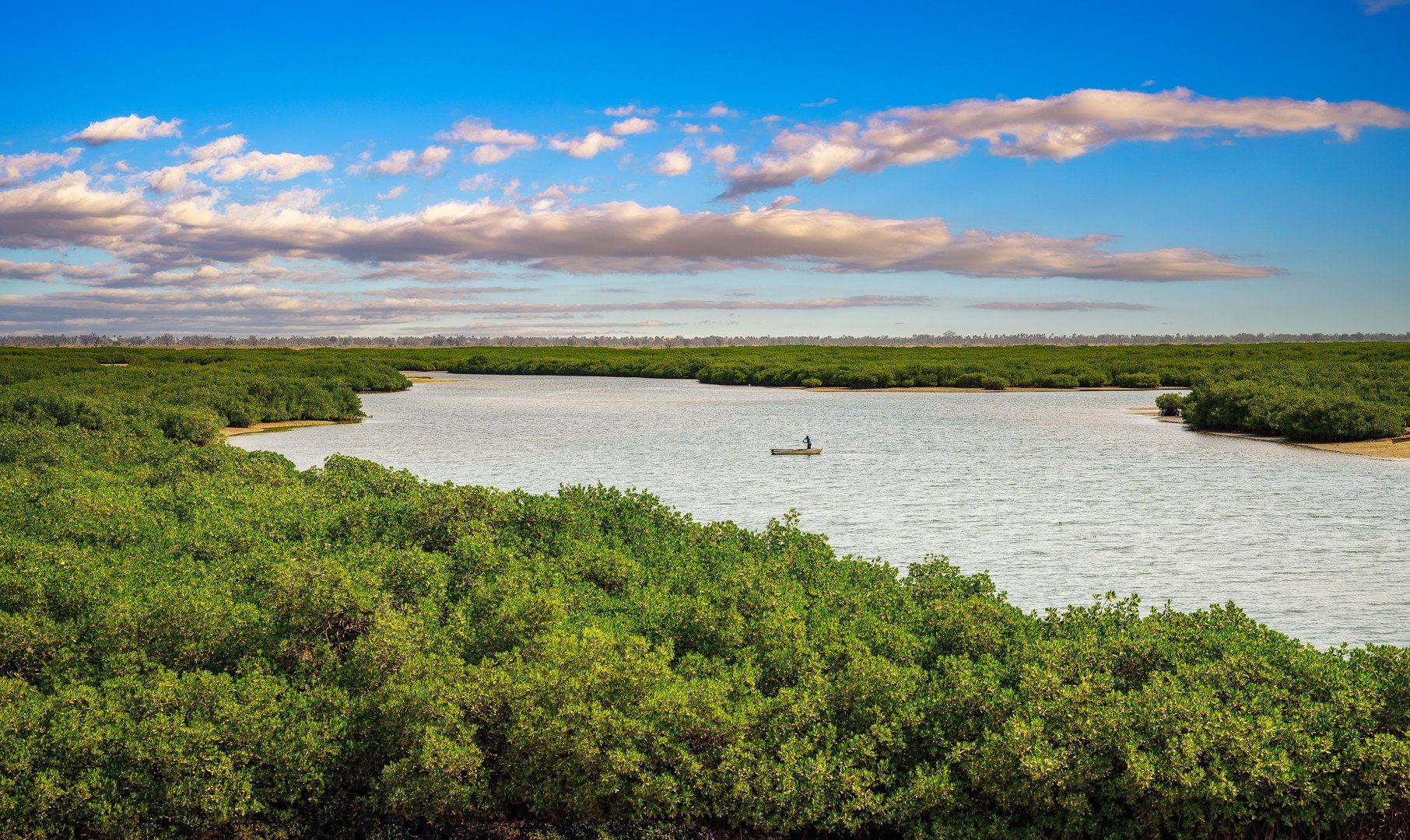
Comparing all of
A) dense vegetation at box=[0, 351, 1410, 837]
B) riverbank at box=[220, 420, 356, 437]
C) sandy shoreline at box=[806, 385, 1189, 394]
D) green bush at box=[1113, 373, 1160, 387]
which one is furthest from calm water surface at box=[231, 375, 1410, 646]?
green bush at box=[1113, 373, 1160, 387]

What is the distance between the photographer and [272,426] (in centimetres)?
4509

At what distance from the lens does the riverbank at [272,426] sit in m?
42.4

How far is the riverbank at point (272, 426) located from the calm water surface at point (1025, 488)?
5.43ft

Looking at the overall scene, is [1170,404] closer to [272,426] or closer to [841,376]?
[841,376]

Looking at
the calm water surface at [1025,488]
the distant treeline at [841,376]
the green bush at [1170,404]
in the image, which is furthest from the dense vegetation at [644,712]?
the green bush at [1170,404]

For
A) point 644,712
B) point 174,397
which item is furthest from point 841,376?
point 644,712

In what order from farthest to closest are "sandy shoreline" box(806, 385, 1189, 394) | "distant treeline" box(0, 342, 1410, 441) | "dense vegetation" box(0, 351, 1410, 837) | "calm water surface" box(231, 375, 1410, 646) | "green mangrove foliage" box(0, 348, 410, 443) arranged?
1. "sandy shoreline" box(806, 385, 1189, 394)
2. "distant treeline" box(0, 342, 1410, 441)
3. "green mangrove foliage" box(0, 348, 410, 443)
4. "calm water surface" box(231, 375, 1410, 646)
5. "dense vegetation" box(0, 351, 1410, 837)

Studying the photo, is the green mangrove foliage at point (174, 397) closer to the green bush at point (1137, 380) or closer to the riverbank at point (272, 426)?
the riverbank at point (272, 426)

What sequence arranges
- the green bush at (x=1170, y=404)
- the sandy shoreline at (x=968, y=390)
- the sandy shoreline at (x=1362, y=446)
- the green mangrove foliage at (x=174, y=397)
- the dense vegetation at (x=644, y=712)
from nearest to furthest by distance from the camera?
1. the dense vegetation at (x=644, y=712)
2. the green mangrove foliage at (x=174, y=397)
3. the sandy shoreline at (x=1362, y=446)
4. the green bush at (x=1170, y=404)
5. the sandy shoreline at (x=968, y=390)

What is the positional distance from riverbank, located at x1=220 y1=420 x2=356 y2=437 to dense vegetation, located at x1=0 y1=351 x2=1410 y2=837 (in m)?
35.7

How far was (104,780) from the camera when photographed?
20.9 feet

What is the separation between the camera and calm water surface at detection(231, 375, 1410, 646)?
15.2 metres

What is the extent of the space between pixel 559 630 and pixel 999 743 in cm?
324

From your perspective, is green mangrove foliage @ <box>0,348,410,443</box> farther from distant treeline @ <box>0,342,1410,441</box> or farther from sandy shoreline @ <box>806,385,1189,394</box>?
sandy shoreline @ <box>806,385,1189,394</box>
